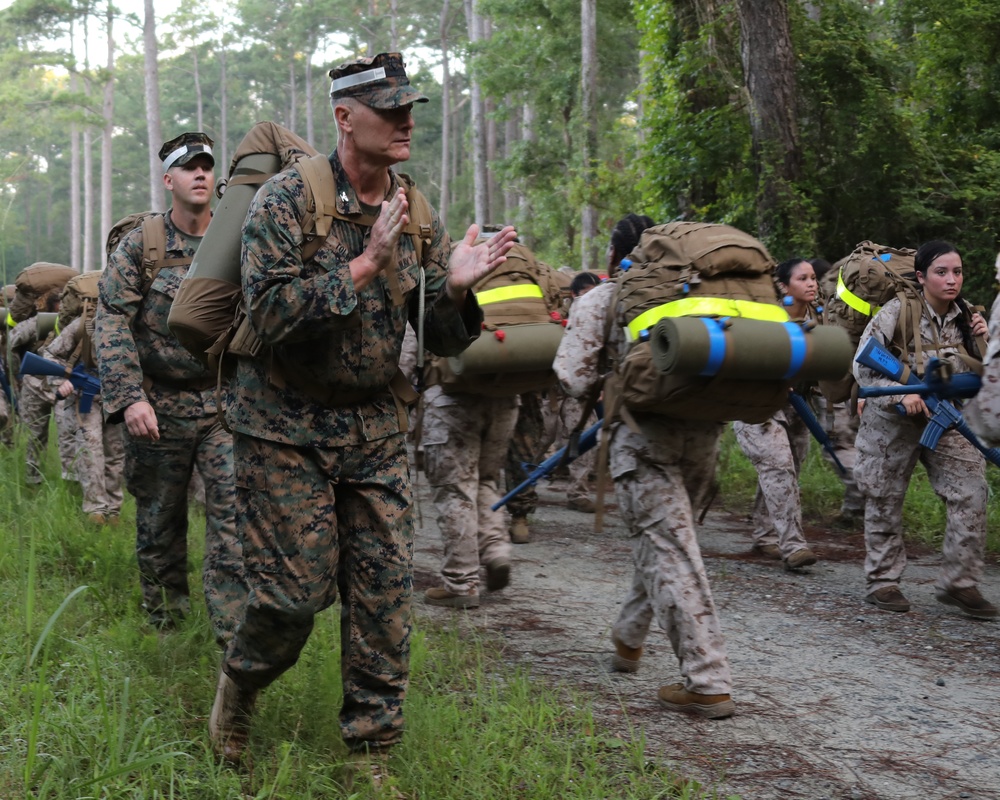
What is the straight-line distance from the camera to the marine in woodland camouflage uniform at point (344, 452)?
370 centimetres

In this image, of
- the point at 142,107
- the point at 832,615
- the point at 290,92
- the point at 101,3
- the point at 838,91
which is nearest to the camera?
the point at 832,615

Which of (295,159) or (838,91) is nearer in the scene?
(295,159)

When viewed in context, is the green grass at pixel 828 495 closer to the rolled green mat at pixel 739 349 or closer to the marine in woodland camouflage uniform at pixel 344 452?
the rolled green mat at pixel 739 349

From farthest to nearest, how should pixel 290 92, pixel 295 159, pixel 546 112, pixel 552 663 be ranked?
pixel 290 92 < pixel 546 112 < pixel 552 663 < pixel 295 159

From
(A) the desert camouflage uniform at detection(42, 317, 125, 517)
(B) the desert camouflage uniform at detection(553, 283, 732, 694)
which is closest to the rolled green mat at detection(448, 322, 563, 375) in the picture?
(B) the desert camouflage uniform at detection(553, 283, 732, 694)

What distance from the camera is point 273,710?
4352 millimetres

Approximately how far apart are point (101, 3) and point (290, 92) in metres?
24.3

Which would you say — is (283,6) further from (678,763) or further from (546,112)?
(678,763)

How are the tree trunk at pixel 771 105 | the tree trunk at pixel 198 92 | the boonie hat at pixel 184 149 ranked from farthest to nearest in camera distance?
the tree trunk at pixel 198 92 < the tree trunk at pixel 771 105 < the boonie hat at pixel 184 149

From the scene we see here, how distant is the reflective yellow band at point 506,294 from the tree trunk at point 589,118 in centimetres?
1611

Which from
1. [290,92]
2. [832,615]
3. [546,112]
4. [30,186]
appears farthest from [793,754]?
[30,186]

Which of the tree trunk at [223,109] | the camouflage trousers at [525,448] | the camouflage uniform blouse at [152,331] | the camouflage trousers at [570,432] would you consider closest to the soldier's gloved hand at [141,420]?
the camouflage uniform blouse at [152,331]

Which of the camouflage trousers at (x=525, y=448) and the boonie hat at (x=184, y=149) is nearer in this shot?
the boonie hat at (x=184, y=149)

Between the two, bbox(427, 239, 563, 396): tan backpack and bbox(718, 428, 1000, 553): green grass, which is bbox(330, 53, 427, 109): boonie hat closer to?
bbox(427, 239, 563, 396): tan backpack
